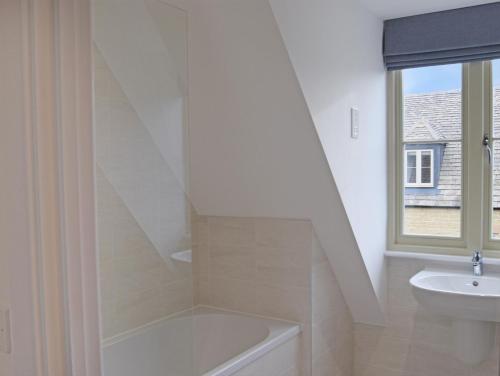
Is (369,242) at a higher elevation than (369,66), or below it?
below

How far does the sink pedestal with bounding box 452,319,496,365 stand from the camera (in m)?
2.48

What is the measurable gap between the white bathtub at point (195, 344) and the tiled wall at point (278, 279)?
0.30 ft

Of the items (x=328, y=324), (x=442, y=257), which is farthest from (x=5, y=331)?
(x=442, y=257)

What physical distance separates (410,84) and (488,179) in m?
0.75

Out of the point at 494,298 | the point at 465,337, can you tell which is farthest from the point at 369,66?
the point at 465,337

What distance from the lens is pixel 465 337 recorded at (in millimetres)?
2510

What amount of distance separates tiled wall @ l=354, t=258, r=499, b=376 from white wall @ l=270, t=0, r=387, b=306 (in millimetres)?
142

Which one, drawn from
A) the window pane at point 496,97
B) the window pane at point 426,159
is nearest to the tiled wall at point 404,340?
the window pane at point 426,159

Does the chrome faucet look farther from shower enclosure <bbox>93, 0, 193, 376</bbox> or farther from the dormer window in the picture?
shower enclosure <bbox>93, 0, 193, 376</bbox>

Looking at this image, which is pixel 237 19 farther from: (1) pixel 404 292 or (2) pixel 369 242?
(1) pixel 404 292

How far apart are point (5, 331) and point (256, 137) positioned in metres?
1.45

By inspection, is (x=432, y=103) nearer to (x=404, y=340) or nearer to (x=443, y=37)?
(x=443, y=37)

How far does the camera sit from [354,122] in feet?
7.95

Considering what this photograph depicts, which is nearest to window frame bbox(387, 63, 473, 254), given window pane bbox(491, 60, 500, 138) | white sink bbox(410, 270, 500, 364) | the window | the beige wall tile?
the window
